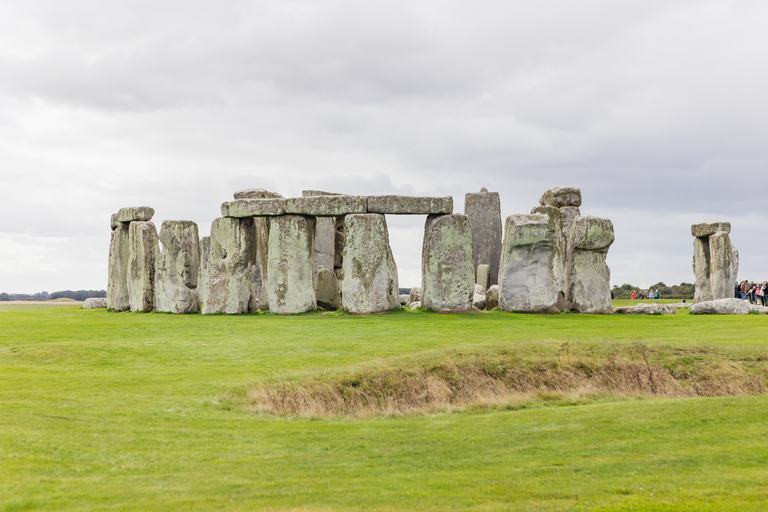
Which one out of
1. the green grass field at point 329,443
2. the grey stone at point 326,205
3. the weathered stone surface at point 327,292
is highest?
the grey stone at point 326,205

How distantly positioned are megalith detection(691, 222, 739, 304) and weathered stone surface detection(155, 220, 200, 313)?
2122cm

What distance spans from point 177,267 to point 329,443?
1999cm

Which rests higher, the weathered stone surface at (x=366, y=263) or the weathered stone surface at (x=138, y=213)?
the weathered stone surface at (x=138, y=213)

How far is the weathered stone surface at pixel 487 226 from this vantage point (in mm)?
33156

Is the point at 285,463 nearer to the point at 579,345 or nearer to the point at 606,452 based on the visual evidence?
the point at 606,452

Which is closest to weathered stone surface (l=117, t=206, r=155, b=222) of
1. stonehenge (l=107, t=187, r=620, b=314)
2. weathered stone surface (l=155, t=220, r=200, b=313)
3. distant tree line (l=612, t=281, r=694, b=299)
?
stonehenge (l=107, t=187, r=620, b=314)

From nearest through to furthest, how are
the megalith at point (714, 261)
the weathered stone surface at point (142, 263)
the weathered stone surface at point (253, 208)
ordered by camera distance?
the weathered stone surface at point (253, 208)
the weathered stone surface at point (142, 263)
the megalith at point (714, 261)

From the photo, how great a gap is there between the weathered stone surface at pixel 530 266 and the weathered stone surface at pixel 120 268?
15336 mm

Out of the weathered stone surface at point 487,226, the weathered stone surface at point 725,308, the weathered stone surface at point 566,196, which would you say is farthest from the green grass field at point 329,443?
the weathered stone surface at point 487,226

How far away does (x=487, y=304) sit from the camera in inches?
1097

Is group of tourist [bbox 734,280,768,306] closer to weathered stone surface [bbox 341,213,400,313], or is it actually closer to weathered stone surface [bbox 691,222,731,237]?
weathered stone surface [bbox 691,222,731,237]

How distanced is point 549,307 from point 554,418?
50.0 feet

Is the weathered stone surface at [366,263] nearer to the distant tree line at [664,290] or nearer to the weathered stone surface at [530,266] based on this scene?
the weathered stone surface at [530,266]

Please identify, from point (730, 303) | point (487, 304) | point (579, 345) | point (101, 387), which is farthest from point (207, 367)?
point (730, 303)
